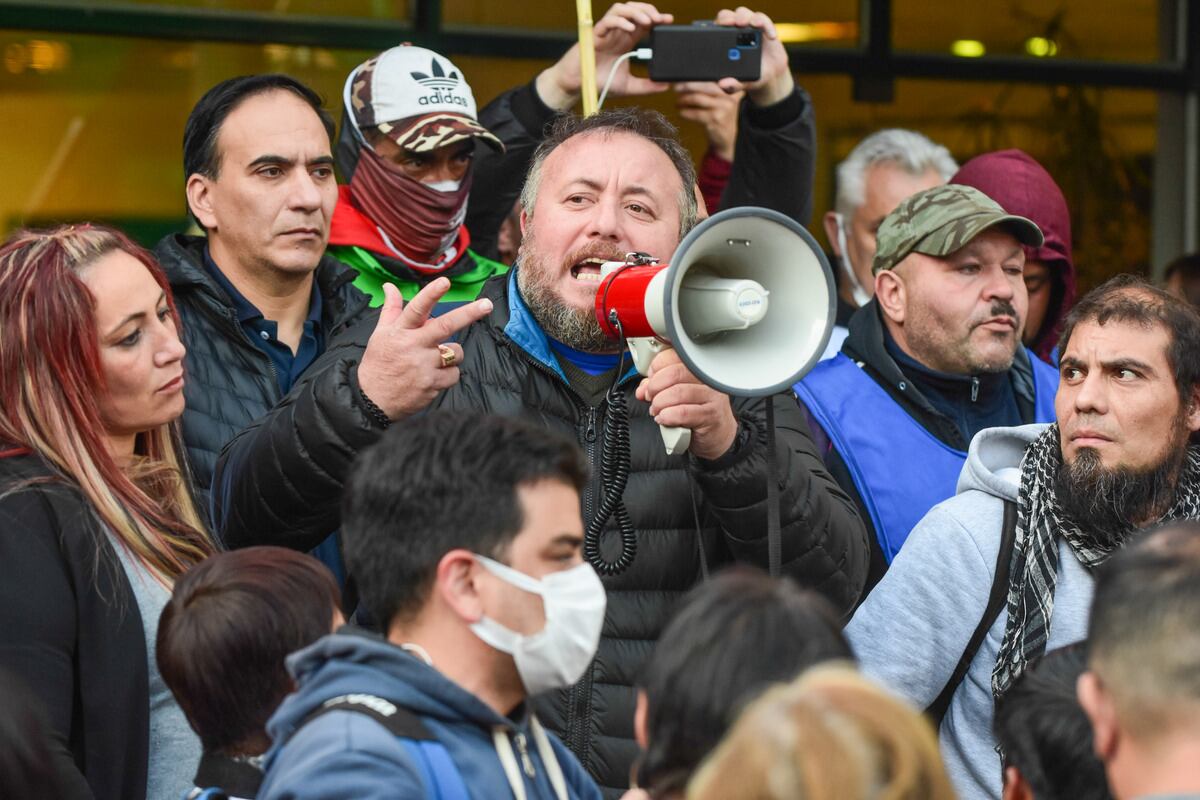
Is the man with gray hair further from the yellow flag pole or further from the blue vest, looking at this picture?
the yellow flag pole

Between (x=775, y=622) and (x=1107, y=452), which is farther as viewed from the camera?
(x=1107, y=452)

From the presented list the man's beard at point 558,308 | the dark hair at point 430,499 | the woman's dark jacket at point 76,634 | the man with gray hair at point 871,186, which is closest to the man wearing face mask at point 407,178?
the man's beard at point 558,308

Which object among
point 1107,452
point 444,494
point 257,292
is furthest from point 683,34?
point 444,494

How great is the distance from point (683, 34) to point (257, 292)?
4.13ft

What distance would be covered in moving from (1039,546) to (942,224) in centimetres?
120

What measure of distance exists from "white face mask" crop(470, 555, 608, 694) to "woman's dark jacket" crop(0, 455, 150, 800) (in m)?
0.76

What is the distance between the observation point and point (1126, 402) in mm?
3402

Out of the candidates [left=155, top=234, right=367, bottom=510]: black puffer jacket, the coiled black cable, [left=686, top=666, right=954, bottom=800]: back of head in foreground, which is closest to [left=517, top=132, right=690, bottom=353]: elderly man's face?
the coiled black cable

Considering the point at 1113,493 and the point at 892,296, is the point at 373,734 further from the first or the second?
the point at 892,296

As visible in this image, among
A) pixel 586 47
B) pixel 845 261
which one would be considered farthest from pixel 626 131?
pixel 845 261

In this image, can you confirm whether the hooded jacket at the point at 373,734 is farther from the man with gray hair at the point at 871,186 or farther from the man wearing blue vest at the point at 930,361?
the man with gray hair at the point at 871,186

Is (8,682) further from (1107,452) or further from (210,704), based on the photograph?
(1107,452)

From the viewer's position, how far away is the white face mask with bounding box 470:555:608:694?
232cm

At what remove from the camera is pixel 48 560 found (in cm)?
274
